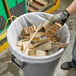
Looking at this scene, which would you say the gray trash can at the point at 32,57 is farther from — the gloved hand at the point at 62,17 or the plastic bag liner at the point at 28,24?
the gloved hand at the point at 62,17

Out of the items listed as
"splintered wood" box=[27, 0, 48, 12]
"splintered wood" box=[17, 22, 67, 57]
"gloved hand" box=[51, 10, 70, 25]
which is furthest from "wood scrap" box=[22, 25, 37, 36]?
"splintered wood" box=[27, 0, 48, 12]

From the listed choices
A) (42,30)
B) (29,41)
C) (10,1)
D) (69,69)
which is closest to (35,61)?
(29,41)

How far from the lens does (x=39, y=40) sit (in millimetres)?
1113

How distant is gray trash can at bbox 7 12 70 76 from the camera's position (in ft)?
2.89

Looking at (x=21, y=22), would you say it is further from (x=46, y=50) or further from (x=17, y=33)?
(x=46, y=50)

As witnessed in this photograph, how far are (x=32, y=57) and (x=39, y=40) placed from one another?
0.96 feet

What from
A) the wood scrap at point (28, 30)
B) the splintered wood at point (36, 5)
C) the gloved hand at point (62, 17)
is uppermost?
the gloved hand at point (62, 17)

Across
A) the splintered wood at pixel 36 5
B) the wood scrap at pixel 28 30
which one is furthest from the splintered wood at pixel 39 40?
the splintered wood at pixel 36 5

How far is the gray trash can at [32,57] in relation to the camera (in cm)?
88

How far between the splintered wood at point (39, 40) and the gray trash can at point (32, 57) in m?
0.07

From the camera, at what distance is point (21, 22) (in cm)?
118

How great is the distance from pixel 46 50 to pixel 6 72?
65 centimetres

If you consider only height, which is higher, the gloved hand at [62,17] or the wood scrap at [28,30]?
the gloved hand at [62,17]

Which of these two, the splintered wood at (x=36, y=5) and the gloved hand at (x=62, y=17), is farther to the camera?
the splintered wood at (x=36, y=5)
